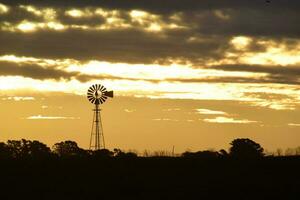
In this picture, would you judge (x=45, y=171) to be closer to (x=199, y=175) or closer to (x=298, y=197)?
(x=199, y=175)

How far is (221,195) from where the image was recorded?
47750mm

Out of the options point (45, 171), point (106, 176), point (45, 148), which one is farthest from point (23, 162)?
point (45, 148)

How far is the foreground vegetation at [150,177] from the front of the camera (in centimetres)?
4816

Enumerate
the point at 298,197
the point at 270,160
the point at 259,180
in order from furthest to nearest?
the point at 270,160 < the point at 259,180 < the point at 298,197

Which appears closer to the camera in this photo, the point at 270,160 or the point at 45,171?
the point at 45,171

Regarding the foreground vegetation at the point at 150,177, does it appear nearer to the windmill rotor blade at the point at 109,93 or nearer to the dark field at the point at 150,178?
the dark field at the point at 150,178

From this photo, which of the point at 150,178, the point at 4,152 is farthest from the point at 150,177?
the point at 4,152

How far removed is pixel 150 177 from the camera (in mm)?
51344

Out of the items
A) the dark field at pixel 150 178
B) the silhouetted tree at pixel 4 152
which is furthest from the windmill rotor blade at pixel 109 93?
the dark field at pixel 150 178

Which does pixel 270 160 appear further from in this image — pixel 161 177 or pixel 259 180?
pixel 161 177

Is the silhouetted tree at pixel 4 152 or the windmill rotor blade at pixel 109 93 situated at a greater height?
the windmill rotor blade at pixel 109 93

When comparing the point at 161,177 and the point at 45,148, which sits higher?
the point at 45,148

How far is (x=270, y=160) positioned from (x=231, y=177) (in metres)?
5.30

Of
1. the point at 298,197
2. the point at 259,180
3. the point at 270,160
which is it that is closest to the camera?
the point at 298,197
